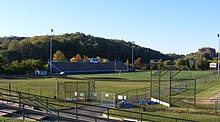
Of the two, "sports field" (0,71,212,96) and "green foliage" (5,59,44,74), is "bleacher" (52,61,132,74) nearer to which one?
"green foliage" (5,59,44,74)

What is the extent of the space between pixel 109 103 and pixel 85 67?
115 metres

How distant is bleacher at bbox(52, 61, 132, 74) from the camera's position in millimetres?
133275

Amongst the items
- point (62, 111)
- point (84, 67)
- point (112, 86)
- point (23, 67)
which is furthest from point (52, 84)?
point (84, 67)

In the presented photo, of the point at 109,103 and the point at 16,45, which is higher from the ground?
the point at 16,45

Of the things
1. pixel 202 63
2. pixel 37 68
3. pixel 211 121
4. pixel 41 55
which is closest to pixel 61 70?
pixel 37 68

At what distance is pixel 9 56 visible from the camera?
152 meters

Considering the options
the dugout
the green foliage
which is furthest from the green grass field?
the green foliage

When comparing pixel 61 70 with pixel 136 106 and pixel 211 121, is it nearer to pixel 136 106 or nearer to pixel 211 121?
pixel 136 106

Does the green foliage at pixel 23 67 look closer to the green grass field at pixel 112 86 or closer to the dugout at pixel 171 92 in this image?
the green grass field at pixel 112 86

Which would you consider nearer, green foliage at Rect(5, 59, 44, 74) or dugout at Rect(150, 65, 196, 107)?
dugout at Rect(150, 65, 196, 107)

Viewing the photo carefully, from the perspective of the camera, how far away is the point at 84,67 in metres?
148

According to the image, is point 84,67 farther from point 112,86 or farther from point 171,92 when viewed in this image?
point 171,92

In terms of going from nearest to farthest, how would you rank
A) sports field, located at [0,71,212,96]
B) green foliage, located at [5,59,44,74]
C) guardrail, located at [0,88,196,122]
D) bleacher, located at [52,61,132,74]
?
guardrail, located at [0,88,196,122]
sports field, located at [0,71,212,96]
green foliage, located at [5,59,44,74]
bleacher, located at [52,61,132,74]

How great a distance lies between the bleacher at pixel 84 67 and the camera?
5247 inches
